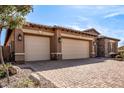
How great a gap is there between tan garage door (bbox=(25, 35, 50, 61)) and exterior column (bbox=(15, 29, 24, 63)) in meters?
0.87

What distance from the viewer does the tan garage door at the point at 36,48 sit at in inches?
509

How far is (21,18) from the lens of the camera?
643cm

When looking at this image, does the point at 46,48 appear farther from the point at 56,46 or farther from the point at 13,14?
the point at 13,14

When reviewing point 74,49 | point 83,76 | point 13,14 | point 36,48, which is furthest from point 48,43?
point 13,14

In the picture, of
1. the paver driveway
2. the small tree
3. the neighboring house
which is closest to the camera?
the paver driveway

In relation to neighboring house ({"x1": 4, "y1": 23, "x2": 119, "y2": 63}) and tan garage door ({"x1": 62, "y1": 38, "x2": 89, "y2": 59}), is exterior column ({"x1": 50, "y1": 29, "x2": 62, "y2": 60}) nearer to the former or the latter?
neighboring house ({"x1": 4, "y1": 23, "x2": 119, "y2": 63})

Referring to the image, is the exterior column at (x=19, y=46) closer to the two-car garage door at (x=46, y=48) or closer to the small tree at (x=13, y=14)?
the two-car garage door at (x=46, y=48)

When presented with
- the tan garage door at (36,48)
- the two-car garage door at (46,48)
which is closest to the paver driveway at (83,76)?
the tan garage door at (36,48)

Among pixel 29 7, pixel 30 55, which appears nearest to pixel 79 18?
pixel 30 55

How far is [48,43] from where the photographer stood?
14.4 metres

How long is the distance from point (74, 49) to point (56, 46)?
8.92ft

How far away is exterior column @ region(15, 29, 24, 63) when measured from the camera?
11.7 metres

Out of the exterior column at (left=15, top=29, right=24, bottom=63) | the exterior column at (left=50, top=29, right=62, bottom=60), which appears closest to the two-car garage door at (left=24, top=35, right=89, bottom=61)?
the exterior column at (left=50, top=29, right=62, bottom=60)

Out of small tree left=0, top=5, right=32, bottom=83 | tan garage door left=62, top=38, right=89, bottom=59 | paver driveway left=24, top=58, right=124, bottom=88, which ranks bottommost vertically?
paver driveway left=24, top=58, right=124, bottom=88
